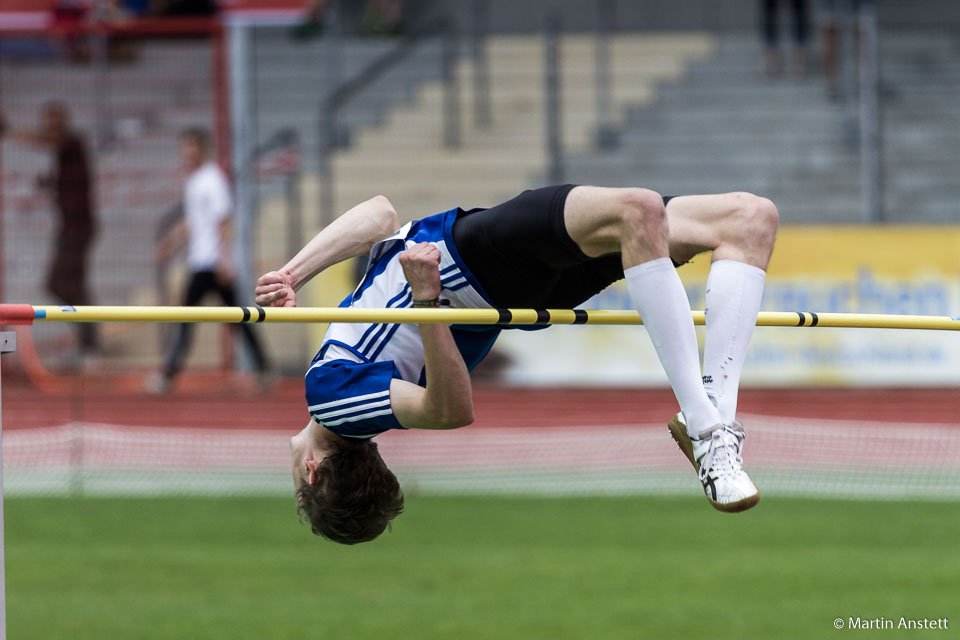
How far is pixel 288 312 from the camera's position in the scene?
14.1 feet

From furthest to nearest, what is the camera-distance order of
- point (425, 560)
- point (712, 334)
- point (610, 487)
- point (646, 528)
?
point (610, 487), point (646, 528), point (425, 560), point (712, 334)

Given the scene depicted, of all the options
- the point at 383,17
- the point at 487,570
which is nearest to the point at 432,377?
the point at 487,570

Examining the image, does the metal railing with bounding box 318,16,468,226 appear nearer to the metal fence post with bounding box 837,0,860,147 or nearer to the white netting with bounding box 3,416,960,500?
the white netting with bounding box 3,416,960,500

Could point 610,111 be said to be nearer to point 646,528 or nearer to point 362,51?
point 362,51

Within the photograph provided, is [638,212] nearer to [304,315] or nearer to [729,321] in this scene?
[729,321]

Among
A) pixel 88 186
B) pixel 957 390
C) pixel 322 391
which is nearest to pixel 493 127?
pixel 88 186

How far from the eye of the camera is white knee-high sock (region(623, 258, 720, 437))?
4469 mm

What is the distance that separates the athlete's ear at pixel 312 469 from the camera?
505 centimetres

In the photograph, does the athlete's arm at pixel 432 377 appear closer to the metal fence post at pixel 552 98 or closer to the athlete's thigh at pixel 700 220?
the athlete's thigh at pixel 700 220

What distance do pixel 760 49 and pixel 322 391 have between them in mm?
11088

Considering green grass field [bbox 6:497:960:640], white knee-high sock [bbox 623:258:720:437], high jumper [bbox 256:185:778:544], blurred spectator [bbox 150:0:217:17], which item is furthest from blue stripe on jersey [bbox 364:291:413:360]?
blurred spectator [bbox 150:0:217:17]

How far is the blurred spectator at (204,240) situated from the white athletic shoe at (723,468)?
30.4 feet

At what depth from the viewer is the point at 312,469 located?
5.05 meters

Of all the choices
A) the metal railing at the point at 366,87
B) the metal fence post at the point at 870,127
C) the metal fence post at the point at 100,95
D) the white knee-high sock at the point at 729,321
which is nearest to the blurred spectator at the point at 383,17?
the metal railing at the point at 366,87
